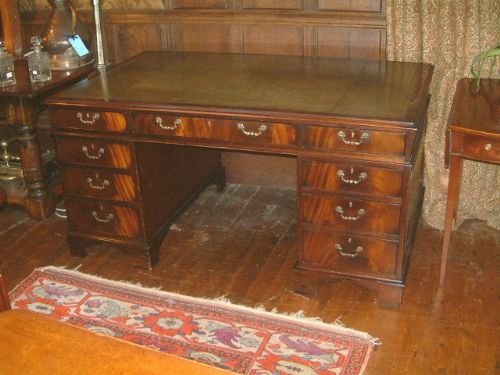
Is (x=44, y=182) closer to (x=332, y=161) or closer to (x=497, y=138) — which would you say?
(x=332, y=161)

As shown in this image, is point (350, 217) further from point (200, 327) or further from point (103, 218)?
point (103, 218)

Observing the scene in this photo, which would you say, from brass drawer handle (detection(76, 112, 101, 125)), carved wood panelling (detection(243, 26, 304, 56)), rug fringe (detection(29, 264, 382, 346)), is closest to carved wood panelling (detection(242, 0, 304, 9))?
carved wood panelling (detection(243, 26, 304, 56))

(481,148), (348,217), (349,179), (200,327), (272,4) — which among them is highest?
(272,4)

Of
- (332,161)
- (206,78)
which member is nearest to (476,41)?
(332,161)

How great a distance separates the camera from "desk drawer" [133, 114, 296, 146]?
2242 millimetres

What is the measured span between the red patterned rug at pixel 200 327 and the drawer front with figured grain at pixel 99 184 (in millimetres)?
365

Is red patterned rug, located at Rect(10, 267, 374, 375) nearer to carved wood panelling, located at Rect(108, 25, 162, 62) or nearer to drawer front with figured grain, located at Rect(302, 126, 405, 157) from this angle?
drawer front with figured grain, located at Rect(302, 126, 405, 157)

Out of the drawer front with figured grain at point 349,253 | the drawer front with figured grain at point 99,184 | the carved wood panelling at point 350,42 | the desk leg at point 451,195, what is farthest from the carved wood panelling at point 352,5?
the drawer front with figured grain at point 99,184

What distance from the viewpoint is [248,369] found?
2102mm

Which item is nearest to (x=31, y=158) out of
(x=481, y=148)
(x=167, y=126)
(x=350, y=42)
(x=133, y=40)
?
(x=133, y=40)

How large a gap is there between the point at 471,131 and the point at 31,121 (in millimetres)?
1999

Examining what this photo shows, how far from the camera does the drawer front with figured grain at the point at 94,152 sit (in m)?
2.52

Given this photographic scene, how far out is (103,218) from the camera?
8.83 ft

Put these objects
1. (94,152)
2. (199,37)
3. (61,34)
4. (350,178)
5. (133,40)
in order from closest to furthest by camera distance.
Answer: (350,178) → (94,152) → (61,34) → (199,37) → (133,40)
